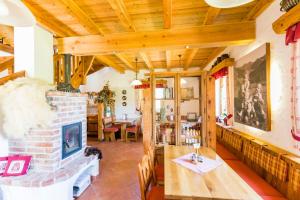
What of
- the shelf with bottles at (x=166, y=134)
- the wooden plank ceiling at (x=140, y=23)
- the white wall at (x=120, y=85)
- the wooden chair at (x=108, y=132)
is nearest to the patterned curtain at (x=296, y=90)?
the wooden plank ceiling at (x=140, y=23)

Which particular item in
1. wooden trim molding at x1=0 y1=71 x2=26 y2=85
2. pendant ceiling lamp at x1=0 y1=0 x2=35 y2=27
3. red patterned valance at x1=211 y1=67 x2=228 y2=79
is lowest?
wooden trim molding at x1=0 y1=71 x2=26 y2=85

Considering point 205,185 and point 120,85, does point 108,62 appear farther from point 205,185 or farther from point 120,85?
point 205,185

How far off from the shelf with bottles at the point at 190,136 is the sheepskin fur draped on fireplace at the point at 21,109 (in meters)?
2.30

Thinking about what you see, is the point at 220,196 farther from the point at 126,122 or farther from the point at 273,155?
the point at 126,122

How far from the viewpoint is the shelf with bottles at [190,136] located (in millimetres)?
3448

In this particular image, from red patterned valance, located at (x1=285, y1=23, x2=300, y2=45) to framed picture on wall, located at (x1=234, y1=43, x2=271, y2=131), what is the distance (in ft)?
1.71

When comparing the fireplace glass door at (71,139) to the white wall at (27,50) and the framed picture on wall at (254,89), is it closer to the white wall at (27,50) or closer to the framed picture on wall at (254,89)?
the white wall at (27,50)

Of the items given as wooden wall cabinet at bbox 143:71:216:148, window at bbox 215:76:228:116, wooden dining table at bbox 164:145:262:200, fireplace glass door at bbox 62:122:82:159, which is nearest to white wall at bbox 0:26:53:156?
fireplace glass door at bbox 62:122:82:159

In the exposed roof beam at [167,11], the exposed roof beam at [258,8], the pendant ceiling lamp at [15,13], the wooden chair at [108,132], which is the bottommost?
the wooden chair at [108,132]

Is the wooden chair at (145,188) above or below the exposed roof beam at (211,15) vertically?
below

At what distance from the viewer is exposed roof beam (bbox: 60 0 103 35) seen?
2346 millimetres

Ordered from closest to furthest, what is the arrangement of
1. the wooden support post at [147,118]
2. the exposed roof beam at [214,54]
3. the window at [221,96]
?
1. the wooden support post at [147,118]
2. the exposed roof beam at [214,54]
3. the window at [221,96]

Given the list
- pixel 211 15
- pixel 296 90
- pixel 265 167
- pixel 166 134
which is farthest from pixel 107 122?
pixel 296 90

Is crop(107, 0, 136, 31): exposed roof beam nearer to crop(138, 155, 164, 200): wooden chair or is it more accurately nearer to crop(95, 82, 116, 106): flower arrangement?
crop(138, 155, 164, 200): wooden chair
